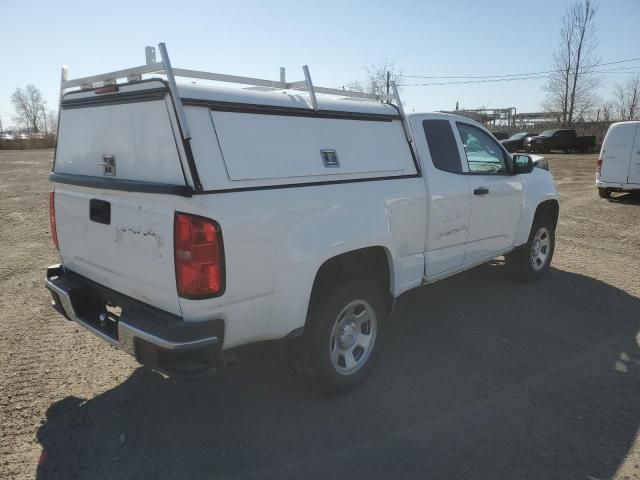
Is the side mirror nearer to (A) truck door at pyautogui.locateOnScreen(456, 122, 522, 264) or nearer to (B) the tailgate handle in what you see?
(A) truck door at pyautogui.locateOnScreen(456, 122, 522, 264)

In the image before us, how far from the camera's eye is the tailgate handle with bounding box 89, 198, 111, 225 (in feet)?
9.77

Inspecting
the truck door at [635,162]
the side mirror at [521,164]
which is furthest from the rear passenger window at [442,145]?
the truck door at [635,162]

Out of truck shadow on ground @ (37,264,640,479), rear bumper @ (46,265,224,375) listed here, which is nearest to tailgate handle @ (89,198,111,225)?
rear bumper @ (46,265,224,375)

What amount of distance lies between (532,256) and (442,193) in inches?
98.1

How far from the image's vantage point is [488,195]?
4789mm

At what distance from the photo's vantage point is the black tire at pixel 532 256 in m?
5.85

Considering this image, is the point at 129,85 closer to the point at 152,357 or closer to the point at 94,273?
the point at 94,273

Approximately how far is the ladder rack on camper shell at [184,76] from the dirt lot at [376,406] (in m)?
1.84

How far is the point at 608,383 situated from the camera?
145 inches

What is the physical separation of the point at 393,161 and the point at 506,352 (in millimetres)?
1924

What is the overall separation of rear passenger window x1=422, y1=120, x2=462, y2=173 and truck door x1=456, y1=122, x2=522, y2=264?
0.16 metres

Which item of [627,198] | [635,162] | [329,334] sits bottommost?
[627,198]

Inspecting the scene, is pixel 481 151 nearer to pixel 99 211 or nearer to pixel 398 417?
pixel 398 417

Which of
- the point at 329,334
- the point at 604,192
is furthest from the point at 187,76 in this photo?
the point at 604,192
